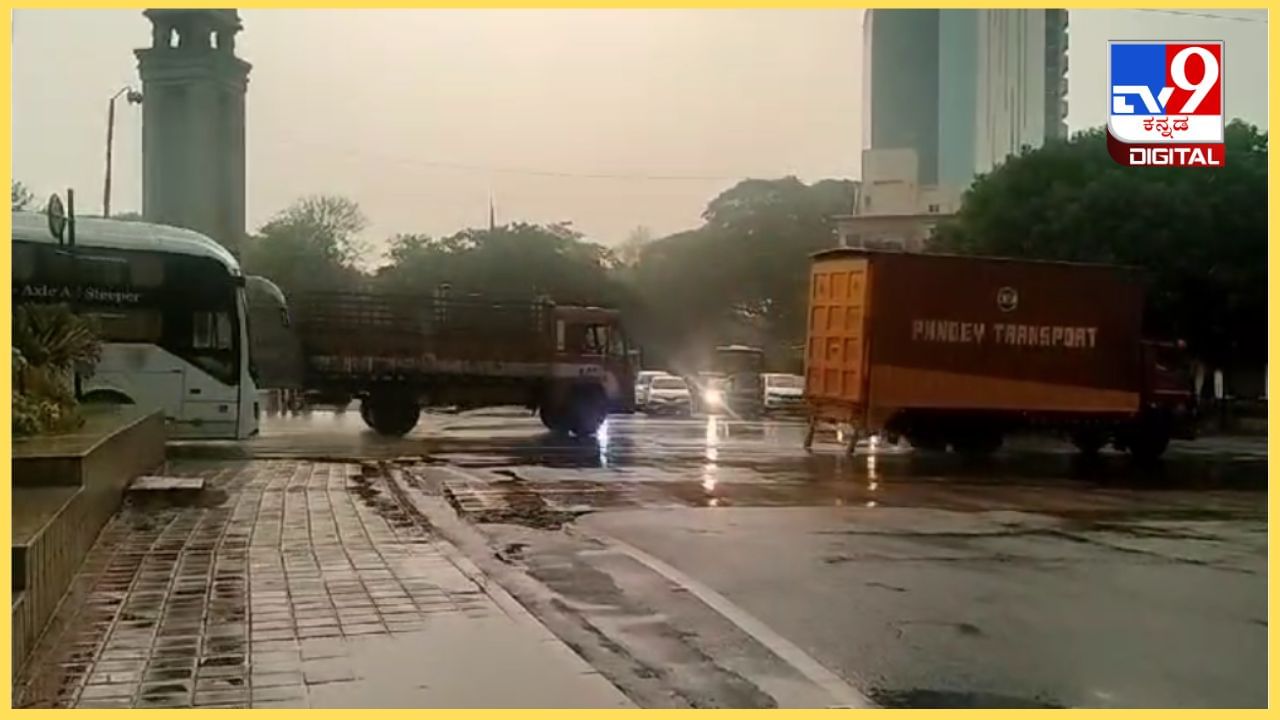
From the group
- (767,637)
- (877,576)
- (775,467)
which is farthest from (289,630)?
(775,467)

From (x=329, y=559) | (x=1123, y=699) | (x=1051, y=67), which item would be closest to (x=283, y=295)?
(x=1051, y=67)

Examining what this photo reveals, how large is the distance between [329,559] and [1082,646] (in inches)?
188

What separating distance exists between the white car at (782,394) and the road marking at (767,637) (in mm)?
29850

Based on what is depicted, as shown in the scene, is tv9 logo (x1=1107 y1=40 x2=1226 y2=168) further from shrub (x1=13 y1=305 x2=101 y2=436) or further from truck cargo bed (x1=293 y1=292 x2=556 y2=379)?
truck cargo bed (x1=293 y1=292 x2=556 y2=379)

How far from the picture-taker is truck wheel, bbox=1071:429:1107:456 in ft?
74.9

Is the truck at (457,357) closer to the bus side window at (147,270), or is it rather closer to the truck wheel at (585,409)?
the truck wheel at (585,409)

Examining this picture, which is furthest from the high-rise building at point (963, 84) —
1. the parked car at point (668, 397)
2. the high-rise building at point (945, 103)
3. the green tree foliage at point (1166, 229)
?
the parked car at point (668, 397)

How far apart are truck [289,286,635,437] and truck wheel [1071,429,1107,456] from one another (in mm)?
8026

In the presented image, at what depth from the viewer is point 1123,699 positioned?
5.81 metres

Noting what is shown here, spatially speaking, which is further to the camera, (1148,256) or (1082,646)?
(1148,256)

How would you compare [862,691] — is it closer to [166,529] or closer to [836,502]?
[166,529]

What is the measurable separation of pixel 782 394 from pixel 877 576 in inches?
1240

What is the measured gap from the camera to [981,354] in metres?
21.5

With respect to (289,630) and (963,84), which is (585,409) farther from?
(289,630)
